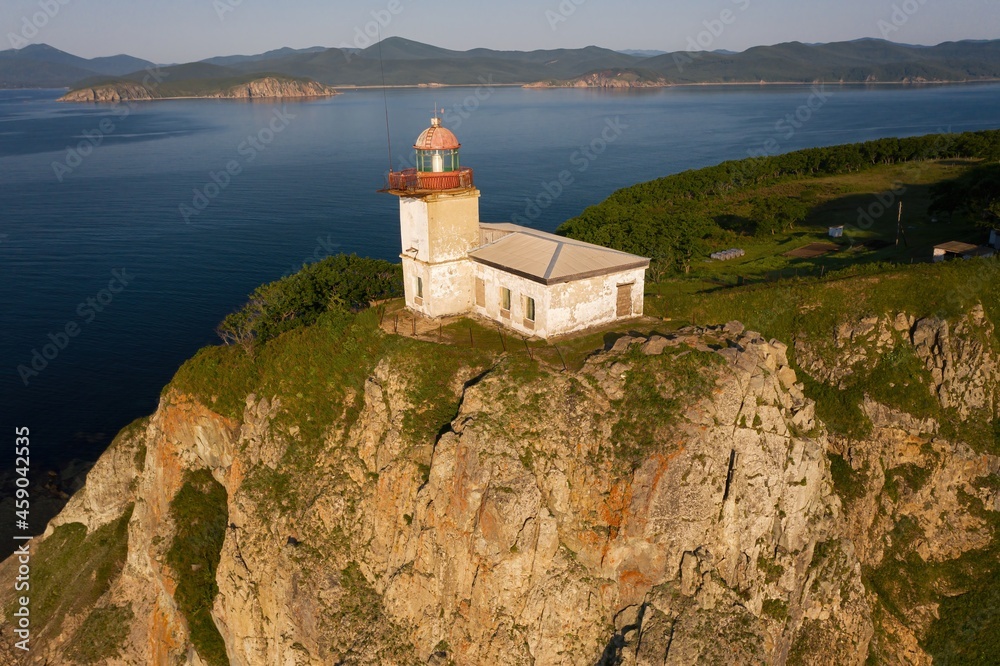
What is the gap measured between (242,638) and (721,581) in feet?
65.8

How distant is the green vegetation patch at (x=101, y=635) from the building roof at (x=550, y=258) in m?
24.7

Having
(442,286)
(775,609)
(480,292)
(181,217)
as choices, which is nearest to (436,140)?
(442,286)

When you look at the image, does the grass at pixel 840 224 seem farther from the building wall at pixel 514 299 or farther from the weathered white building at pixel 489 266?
the building wall at pixel 514 299

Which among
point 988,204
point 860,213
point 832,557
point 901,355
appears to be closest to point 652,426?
point 832,557

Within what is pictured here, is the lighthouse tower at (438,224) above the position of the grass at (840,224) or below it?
above

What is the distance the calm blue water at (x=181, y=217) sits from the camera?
59469mm

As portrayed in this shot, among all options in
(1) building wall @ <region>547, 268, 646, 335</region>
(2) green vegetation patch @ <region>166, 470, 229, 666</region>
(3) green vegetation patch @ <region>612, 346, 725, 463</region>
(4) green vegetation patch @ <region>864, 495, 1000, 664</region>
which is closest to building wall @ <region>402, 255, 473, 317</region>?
(1) building wall @ <region>547, 268, 646, 335</region>

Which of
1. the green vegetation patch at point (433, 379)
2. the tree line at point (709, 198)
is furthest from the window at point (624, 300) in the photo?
the tree line at point (709, 198)

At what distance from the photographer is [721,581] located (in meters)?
26.7

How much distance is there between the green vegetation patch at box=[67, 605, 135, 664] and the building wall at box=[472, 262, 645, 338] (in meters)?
23.4

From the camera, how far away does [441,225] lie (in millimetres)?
34250

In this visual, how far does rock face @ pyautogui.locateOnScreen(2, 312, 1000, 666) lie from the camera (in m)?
26.0

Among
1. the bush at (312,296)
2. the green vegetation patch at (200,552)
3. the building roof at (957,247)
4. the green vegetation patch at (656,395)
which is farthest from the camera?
the building roof at (957,247)

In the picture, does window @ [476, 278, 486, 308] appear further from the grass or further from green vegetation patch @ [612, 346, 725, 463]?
the grass
